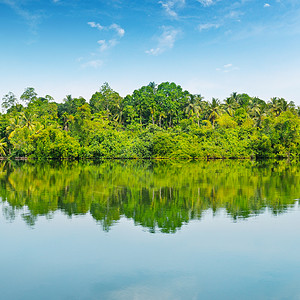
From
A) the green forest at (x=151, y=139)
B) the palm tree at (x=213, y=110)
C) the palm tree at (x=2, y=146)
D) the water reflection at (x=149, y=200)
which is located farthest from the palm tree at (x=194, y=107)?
the water reflection at (x=149, y=200)

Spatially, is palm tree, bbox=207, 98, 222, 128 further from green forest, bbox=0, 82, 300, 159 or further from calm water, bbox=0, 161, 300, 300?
calm water, bbox=0, 161, 300, 300

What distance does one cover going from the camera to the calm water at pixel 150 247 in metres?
5.09

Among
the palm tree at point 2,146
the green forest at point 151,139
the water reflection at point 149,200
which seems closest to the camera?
the water reflection at point 149,200

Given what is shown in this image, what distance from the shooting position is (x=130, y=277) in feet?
17.9

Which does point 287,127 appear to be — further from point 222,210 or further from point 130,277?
point 130,277

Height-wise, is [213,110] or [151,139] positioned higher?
[213,110]

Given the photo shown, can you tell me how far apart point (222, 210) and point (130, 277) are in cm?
553

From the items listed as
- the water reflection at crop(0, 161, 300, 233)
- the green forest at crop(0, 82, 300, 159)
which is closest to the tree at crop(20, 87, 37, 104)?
the green forest at crop(0, 82, 300, 159)

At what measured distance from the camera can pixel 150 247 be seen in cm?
682

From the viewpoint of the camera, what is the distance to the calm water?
16.7 ft

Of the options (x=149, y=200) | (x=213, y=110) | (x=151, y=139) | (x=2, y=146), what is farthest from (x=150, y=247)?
(x=213, y=110)

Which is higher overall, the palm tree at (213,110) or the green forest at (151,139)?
the palm tree at (213,110)

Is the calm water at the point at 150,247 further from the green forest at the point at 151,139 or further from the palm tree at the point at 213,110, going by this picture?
the palm tree at the point at 213,110

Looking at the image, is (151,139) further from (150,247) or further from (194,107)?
(150,247)
